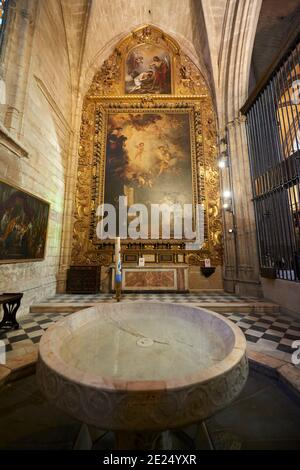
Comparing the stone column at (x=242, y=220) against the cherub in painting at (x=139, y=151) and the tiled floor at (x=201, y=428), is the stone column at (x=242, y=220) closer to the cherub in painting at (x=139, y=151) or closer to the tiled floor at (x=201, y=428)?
the cherub in painting at (x=139, y=151)

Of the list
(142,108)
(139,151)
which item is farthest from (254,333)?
(142,108)

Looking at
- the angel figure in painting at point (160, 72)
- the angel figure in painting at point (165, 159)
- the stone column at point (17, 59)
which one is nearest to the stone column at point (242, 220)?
the angel figure in painting at point (165, 159)

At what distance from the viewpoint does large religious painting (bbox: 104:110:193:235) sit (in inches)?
287

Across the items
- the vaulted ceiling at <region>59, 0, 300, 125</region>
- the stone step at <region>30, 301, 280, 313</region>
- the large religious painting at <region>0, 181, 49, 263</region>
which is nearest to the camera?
the large religious painting at <region>0, 181, 49, 263</region>

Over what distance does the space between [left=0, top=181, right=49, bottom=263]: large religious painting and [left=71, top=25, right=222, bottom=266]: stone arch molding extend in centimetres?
186

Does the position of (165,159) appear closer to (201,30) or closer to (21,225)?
(21,225)

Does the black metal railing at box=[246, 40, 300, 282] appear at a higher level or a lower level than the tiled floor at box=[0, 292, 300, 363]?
higher

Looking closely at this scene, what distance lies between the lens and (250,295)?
227 inches

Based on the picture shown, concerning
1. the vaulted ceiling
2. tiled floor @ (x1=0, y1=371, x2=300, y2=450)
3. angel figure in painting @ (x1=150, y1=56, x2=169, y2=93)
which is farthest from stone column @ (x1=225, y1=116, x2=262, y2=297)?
tiled floor @ (x1=0, y1=371, x2=300, y2=450)

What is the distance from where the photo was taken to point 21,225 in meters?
4.47

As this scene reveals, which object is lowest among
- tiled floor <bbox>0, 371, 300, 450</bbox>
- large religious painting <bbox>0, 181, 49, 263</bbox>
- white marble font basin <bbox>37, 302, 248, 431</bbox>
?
tiled floor <bbox>0, 371, 300, 450</bbox>

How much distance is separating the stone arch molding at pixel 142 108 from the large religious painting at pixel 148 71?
0.76 feet

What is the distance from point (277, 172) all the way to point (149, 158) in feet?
14.9

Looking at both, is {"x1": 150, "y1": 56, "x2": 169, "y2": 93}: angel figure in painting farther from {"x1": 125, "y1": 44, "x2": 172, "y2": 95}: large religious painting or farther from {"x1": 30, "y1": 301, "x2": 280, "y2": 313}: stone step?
{"x1": 30, "y1": 301, "x2": 280, "y2": 313}: stone step
